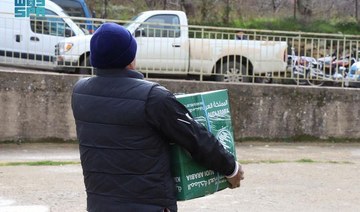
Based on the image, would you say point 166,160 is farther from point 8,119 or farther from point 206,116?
point 8,119

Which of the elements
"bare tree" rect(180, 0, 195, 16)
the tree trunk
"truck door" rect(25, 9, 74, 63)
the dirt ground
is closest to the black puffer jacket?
the dirt ground

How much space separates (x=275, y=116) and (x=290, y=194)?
3.68 metres

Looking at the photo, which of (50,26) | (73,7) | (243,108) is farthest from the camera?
(73,7)

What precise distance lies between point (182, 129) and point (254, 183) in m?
4.56

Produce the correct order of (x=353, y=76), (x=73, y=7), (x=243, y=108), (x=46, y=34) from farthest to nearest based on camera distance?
(x=73, y=7), (x=46, y=34), (x=353, y=76), (x=243, y=108)

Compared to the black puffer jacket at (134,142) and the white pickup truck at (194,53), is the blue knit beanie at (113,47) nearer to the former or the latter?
the black puffer jacket at (134,142)

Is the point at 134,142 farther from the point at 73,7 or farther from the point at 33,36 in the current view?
the point at 73,7

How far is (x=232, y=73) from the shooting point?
476 inches

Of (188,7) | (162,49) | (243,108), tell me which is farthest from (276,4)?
(243,108)

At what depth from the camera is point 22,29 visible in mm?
13375

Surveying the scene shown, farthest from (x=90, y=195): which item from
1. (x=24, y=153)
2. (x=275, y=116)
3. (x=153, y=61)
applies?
(x=153, y=61)

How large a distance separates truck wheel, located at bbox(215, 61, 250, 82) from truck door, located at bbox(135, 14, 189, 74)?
0.78 meters

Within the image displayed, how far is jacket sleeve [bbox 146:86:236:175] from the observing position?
261 centimetres

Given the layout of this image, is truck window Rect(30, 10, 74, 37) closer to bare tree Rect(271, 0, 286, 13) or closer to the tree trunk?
the tree trunk
